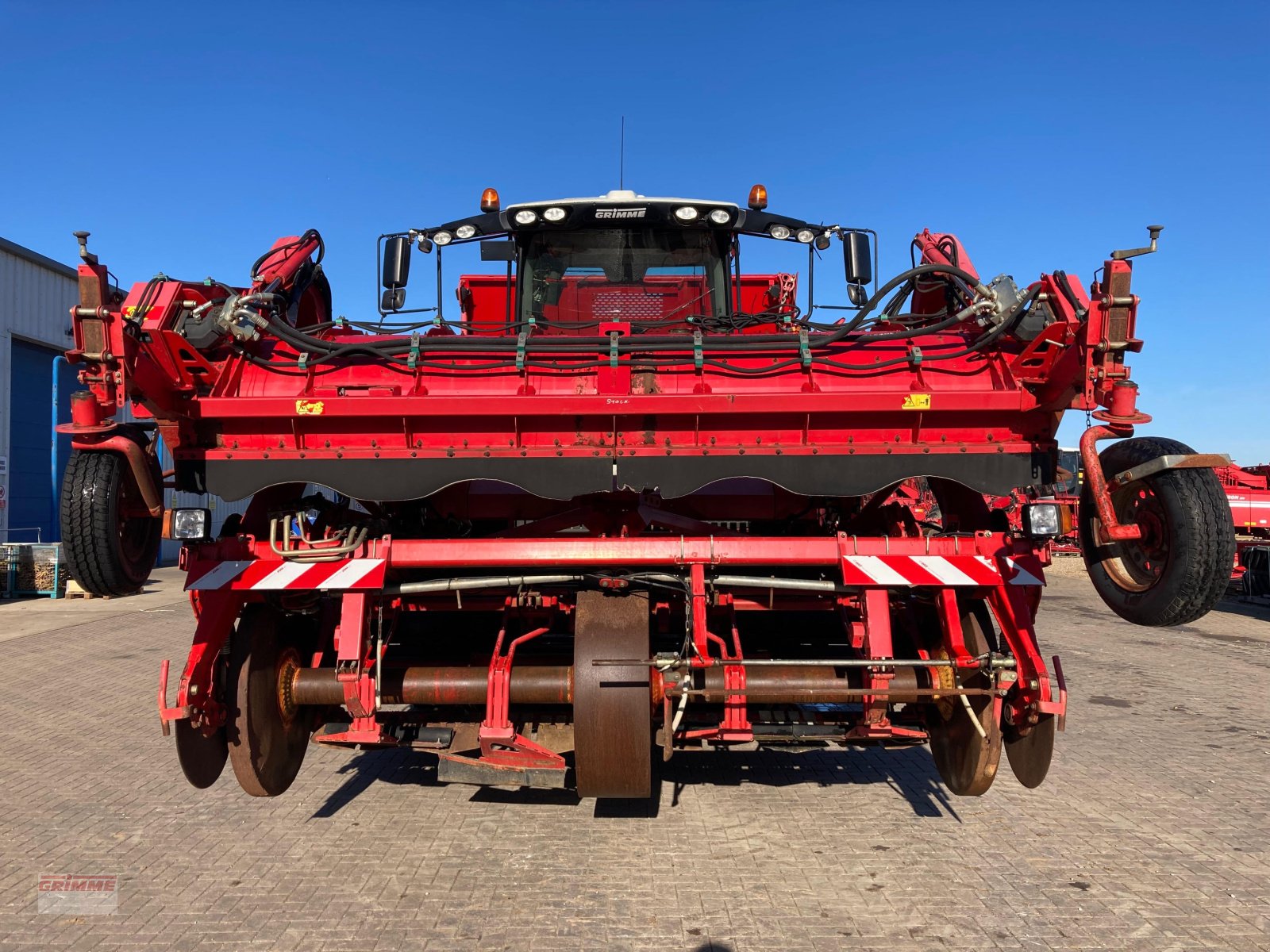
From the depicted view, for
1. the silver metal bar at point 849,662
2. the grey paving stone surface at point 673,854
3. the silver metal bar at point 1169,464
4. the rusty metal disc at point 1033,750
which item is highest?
the silver metal bar at point 1169,464

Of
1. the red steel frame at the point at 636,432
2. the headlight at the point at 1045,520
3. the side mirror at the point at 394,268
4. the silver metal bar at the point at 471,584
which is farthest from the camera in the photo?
the side mirror at the point at 394,268

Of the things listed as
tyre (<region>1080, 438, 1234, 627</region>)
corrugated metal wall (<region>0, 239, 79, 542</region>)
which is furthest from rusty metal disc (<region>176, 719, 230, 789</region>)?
corrugated metal wall (<region>0, 239, 79, 542</region>)

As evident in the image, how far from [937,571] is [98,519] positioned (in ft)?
11.0

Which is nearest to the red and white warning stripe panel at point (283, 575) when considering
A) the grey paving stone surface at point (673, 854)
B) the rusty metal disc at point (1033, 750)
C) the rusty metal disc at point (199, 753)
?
the rusty metal disc at point (199, 753)

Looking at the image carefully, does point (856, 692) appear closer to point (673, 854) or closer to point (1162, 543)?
point (673, 854)

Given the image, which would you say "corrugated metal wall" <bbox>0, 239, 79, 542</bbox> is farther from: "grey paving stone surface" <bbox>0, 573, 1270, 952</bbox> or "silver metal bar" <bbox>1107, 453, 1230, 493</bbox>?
"silver metal bar" <bbox>1107, 453, 1230, 493</bbox>

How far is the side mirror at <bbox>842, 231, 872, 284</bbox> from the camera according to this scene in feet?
16.8

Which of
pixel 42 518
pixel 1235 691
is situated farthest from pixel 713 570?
pixel 42 518

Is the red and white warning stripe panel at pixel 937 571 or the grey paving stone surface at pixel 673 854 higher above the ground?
the red and white warning stripe panel at pixel 937 571

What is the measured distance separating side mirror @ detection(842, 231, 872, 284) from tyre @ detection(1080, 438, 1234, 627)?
1955 millimetres

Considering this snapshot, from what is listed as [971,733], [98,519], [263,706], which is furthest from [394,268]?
[971,733]

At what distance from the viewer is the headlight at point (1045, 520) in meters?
3.39

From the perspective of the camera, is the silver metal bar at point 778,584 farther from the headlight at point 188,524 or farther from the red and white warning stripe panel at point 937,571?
the headlight at point 188,524

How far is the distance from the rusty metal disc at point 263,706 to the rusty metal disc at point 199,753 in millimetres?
78
